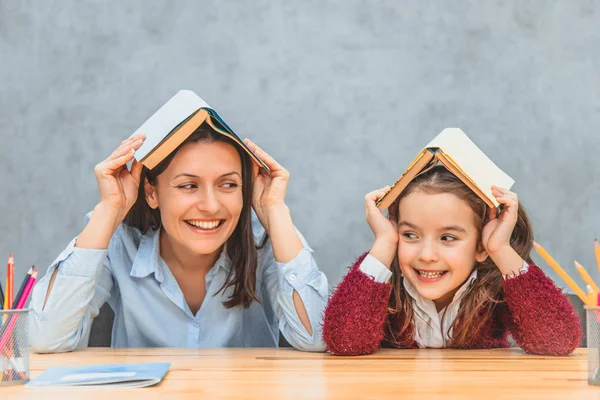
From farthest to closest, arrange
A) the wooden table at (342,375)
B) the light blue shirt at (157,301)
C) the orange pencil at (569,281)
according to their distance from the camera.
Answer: the light blue shirt at (157,301), the orange pencil at (569,281), the wooden table at (342,375)

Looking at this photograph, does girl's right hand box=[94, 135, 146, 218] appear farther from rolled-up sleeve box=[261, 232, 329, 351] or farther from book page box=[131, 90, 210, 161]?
rolled-up sleeve box=[261, 232, 329, 351]

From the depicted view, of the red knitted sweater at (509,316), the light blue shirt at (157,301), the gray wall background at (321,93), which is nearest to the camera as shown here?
the red knitted sweater at (509,316)

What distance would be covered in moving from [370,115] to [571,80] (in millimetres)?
729

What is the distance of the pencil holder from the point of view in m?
1.10

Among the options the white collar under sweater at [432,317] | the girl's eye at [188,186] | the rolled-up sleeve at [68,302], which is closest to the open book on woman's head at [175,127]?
the girl's eye at [188,186]

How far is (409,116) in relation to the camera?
266cm

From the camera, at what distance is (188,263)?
1.89 metres

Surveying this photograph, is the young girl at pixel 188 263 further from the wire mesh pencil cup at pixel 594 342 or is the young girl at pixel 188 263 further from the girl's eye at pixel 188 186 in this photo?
the wire mesh pencil cup at pixel 594 342

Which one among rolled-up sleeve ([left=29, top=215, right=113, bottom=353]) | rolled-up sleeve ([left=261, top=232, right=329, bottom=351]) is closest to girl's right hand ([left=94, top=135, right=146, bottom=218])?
rolled-up sleeve ([left=29, top=215, right=113, bottom=353])

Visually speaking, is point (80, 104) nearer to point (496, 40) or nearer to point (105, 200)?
point (105, 200)

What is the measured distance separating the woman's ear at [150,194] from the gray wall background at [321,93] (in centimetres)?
85

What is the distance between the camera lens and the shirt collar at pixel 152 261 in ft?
6.00

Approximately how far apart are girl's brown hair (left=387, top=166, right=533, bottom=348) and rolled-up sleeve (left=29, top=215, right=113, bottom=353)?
2.24ft

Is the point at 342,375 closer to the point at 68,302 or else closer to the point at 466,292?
the point at 466,292
